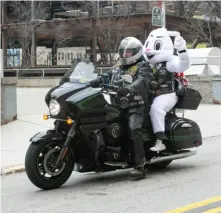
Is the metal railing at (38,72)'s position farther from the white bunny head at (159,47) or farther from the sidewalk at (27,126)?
the white bunny head at (159,47)

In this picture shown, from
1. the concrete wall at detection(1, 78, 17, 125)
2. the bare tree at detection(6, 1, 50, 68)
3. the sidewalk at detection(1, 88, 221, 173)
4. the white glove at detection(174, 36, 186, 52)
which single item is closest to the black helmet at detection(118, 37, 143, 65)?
the white glove at detection(174, 36, 186, 52)

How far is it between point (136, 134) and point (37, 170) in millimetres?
1452

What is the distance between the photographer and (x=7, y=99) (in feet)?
37.5

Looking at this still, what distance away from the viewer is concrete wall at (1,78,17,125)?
11.4 metres

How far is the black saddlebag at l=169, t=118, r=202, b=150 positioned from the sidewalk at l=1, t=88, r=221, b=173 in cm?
273

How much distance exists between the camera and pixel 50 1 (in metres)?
34.9

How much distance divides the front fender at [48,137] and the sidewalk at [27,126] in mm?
2144

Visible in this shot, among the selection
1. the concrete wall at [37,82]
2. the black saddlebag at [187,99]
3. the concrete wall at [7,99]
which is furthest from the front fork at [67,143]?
the concrete wall at [37,82]

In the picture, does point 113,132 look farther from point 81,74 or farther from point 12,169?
point 12,169

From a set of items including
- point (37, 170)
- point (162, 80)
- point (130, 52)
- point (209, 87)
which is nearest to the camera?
point (37, 170)

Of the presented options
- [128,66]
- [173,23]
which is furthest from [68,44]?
[128,66]

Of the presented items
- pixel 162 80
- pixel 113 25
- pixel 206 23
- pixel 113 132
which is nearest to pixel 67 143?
pixel 113 132

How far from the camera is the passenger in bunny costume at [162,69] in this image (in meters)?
6.91

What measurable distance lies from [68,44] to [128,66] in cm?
3014
